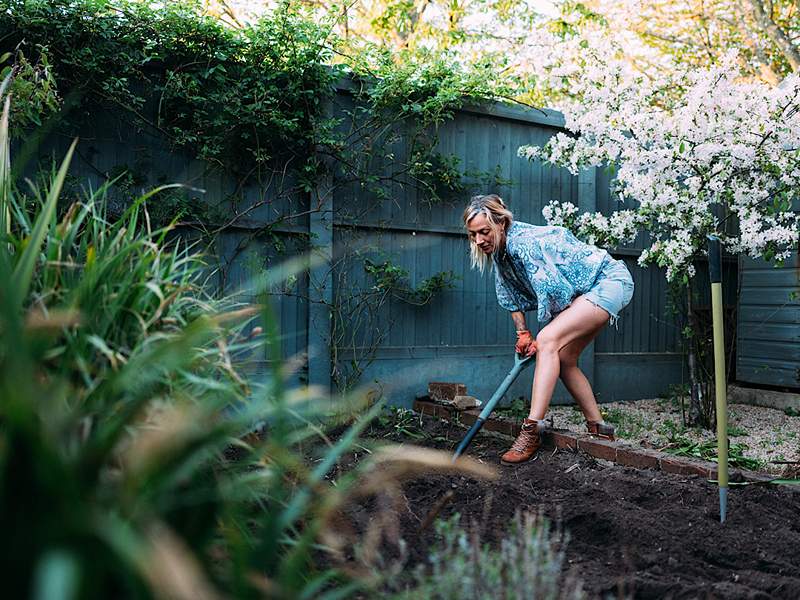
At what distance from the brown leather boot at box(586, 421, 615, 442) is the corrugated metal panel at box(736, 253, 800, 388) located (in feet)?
10.1

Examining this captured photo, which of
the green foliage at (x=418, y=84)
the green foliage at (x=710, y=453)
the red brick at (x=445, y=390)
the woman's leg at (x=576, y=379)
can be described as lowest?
the green foliage at (x=710, y=453)

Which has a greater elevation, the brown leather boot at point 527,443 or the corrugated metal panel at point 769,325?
the corrugated metal panel at point 769,325

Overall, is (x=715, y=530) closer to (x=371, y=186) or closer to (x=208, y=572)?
(x=208, y=572)

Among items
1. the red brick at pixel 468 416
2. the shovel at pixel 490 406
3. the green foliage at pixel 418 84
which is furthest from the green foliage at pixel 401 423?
the green foliage at pixel 418 84

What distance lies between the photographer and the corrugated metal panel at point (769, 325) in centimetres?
634

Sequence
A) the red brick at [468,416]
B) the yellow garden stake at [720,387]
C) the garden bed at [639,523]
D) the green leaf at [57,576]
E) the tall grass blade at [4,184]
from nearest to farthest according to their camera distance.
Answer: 1. the green leaf at [57,576]
2. the tall grass blade at [4,184]
3. the garden bed at [639,523]
4. the yellow garden stake at [720,387]
5. the red brick at [468,416]

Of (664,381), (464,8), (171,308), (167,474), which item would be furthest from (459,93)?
(464,8)

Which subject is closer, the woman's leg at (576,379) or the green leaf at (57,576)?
the green leaf at (57,576)

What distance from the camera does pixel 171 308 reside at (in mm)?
1700

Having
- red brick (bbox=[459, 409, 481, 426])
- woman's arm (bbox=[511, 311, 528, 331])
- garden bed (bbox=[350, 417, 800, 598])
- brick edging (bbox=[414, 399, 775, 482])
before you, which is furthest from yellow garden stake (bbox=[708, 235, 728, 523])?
red brick (bbox=[459, 409, 481, 426])

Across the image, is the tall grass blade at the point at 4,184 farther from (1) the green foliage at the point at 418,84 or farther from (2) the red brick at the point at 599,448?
(1) the green foliage at the point at 418,84

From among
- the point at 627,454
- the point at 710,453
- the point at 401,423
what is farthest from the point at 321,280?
the point at 710,453

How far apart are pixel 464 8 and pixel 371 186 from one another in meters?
7.40

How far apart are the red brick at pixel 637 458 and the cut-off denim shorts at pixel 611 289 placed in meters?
0.74
